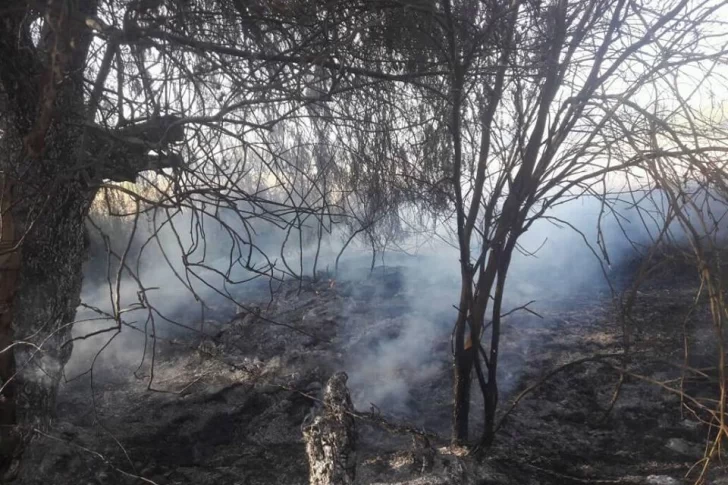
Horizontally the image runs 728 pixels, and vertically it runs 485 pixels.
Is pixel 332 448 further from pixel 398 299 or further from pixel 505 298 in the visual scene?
pixel 505 298

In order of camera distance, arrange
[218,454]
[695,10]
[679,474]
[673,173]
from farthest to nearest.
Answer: [218,454] < [679,474] < [695,10] < [673,173]

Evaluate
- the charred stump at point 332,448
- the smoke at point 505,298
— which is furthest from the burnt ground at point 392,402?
the charred stump at point 332,448

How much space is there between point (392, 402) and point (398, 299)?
2.71 m

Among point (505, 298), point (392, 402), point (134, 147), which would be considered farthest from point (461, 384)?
point (505, 298)

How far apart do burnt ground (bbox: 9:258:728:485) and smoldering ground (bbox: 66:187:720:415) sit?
41 mm

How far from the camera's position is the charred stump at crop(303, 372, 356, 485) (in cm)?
293

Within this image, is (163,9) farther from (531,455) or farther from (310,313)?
(310,313)

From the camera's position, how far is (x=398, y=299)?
7.95 meters

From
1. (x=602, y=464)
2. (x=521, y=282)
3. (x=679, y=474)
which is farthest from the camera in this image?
(x=521, y=282)

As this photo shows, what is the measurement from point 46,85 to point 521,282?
7.38 metres

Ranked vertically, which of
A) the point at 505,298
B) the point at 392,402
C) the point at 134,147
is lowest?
A: the point at 392,402

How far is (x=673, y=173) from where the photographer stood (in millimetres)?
2676

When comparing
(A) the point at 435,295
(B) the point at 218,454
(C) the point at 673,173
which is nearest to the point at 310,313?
(A) the point at 435,295

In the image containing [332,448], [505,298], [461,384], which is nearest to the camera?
[332,448]
